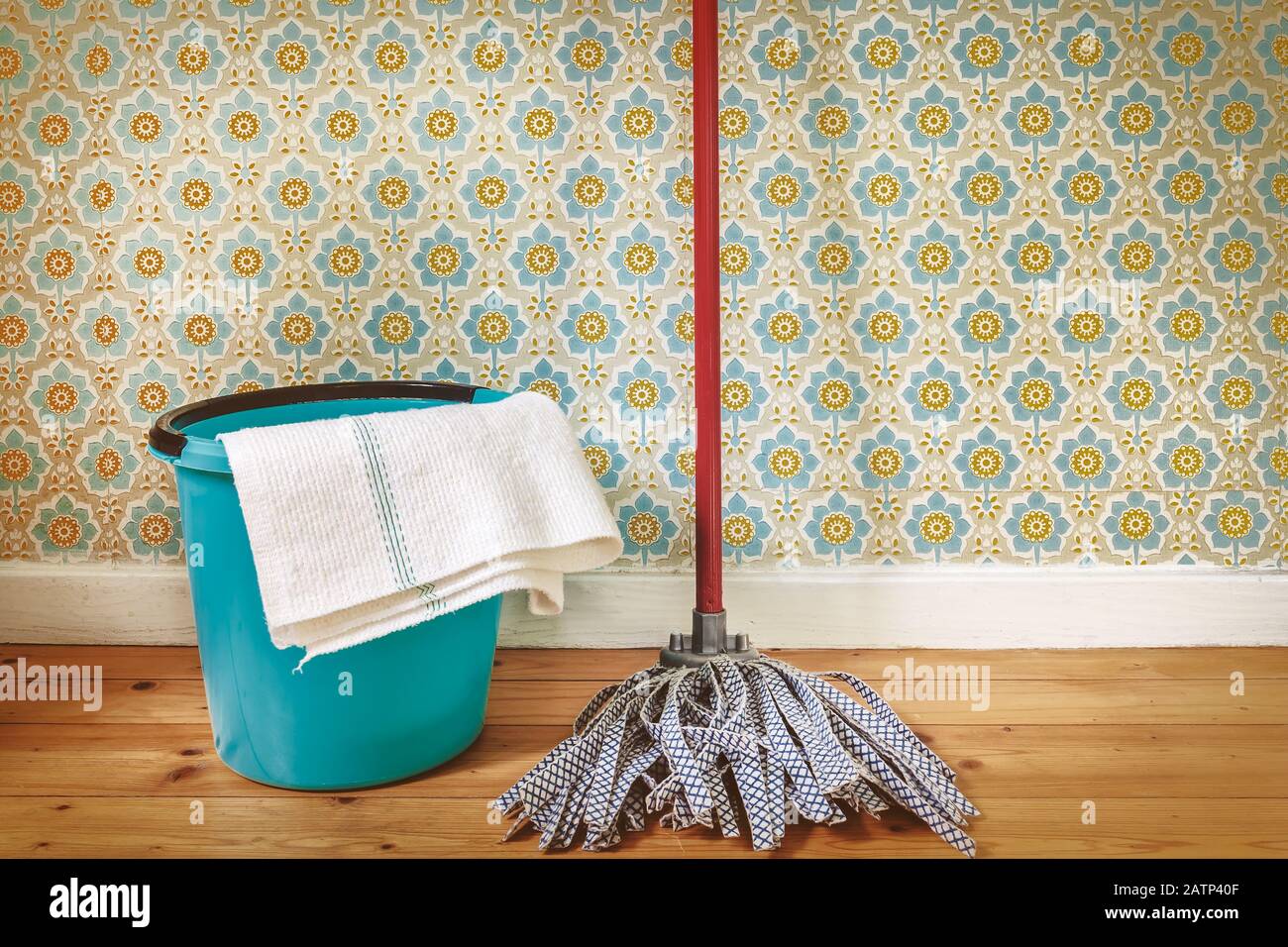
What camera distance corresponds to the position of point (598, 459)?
4.44 ft

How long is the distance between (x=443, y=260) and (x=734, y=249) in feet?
1.25

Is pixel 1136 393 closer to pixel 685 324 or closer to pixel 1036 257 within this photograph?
pixel 1036 257

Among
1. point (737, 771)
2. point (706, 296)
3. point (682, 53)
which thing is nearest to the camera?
point (737, 771)

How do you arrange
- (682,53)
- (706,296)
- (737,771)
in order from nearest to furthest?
(737,771), (706,296), (682,53)

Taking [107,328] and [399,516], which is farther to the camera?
[107,328]

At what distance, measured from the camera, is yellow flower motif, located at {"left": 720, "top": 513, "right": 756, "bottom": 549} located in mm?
1360

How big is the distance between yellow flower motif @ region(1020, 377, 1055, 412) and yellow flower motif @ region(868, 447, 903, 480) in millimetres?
180

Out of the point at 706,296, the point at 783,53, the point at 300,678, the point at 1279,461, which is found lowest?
the point at 300,678

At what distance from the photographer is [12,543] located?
1384 mm

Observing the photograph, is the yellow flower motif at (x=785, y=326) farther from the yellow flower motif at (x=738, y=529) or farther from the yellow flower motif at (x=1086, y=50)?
the yellow flower motif at (x=1086, y=50)

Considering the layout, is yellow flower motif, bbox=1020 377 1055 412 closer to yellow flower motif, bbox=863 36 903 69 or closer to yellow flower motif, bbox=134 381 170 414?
yellow flower motif, bbox=863 36 903 69

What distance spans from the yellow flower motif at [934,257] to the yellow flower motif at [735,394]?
0.92ft

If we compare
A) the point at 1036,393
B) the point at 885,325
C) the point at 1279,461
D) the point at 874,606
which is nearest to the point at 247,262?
the point at 885,325

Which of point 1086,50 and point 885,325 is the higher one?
point 1086,50
